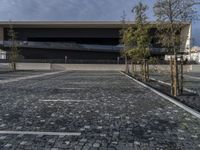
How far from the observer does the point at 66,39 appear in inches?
2717

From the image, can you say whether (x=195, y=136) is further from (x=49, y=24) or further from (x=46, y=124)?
(x=49, y=24)

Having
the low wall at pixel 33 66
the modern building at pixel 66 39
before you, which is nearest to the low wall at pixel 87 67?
the low wall at pixel 33 66

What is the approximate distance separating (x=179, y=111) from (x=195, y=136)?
2896mm

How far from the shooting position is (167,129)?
22.5 feet

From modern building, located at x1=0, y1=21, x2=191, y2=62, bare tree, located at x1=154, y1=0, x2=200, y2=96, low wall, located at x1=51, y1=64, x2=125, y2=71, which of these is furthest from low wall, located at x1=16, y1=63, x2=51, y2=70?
bare tree, located at x1=154, y1=0, x2=200, y2=96

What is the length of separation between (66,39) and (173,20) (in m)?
56.4

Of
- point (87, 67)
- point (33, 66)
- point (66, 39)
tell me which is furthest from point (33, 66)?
point (66, 39)

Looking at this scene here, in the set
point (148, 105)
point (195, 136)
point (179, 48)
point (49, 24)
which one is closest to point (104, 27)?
point (49, 24)

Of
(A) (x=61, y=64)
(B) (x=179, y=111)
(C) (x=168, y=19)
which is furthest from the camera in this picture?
(A) (x=61, y=64)

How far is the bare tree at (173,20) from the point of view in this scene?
13625 millimetres

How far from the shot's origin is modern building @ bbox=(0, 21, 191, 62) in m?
61.7

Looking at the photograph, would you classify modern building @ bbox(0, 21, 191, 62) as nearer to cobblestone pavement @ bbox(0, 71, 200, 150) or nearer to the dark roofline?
the dark roofline

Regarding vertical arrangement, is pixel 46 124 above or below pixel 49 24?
below

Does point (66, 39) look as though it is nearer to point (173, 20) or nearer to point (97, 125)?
point (173, 20)
